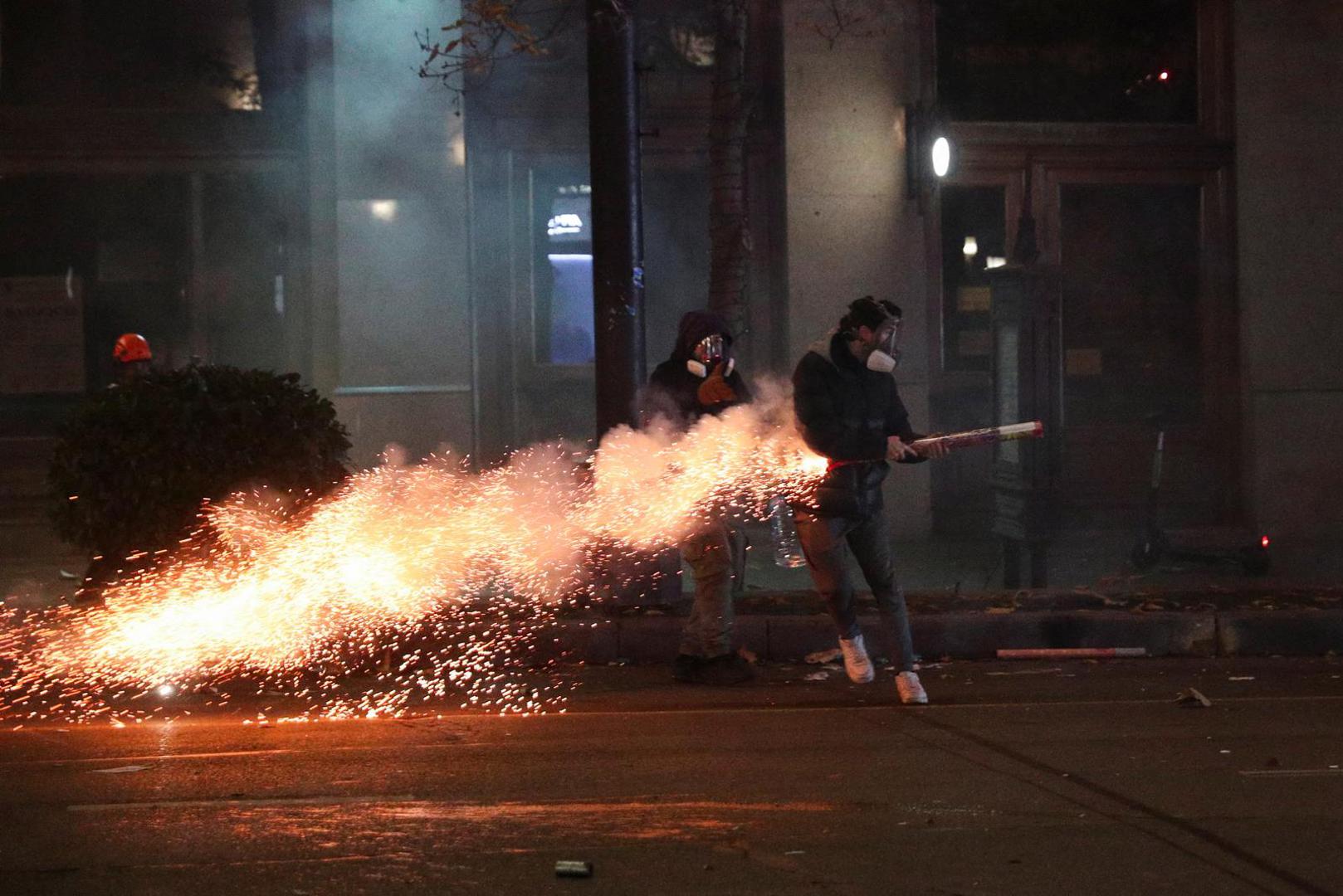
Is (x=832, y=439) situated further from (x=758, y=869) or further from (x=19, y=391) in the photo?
(x=19, y=391)

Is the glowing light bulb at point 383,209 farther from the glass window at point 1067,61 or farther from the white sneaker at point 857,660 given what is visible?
the white sneaker at point 857,660

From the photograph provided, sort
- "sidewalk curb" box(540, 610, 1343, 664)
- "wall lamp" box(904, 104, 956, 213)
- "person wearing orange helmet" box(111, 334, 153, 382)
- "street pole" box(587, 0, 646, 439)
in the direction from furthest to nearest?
1. "wall lamp" box(904, 104, 956, 213)
2. "person wearing orange helmet" box(111, 334, 153, 382)
3. "street pole" box(587, 0, 646, 439)
4. "sidewalk curb" box(540, 610, 1343, 664)

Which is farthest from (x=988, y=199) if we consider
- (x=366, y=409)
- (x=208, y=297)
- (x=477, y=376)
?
(x=208, y=297)

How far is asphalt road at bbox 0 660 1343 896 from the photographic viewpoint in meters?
4.68

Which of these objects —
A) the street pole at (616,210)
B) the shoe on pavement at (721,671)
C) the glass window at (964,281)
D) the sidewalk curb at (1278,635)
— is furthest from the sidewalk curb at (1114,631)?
the glass window at (964,281)

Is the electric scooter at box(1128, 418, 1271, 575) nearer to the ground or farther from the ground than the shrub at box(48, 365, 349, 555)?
nearer to the ground

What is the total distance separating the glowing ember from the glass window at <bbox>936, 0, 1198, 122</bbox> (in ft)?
18.5

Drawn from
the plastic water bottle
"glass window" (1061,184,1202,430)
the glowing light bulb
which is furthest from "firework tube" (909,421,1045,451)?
the glowing light bulb

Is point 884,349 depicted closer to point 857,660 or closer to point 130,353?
point 857,660

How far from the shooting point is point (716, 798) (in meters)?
5.54

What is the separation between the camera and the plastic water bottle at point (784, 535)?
7676mm

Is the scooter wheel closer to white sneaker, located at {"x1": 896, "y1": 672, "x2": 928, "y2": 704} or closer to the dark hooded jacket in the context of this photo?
white sneaker, located at {"x1": 896, "y1": 672, "x2": 928, "y2": 704}

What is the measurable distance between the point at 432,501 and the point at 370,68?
14.5ft

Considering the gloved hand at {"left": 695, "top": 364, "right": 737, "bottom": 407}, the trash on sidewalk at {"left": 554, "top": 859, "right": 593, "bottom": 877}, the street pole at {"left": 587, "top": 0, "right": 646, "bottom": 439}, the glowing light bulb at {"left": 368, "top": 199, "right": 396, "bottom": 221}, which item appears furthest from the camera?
the glowing light bulb at {"left": 368, "top": 199, "right": 396, "bottom": 221}
